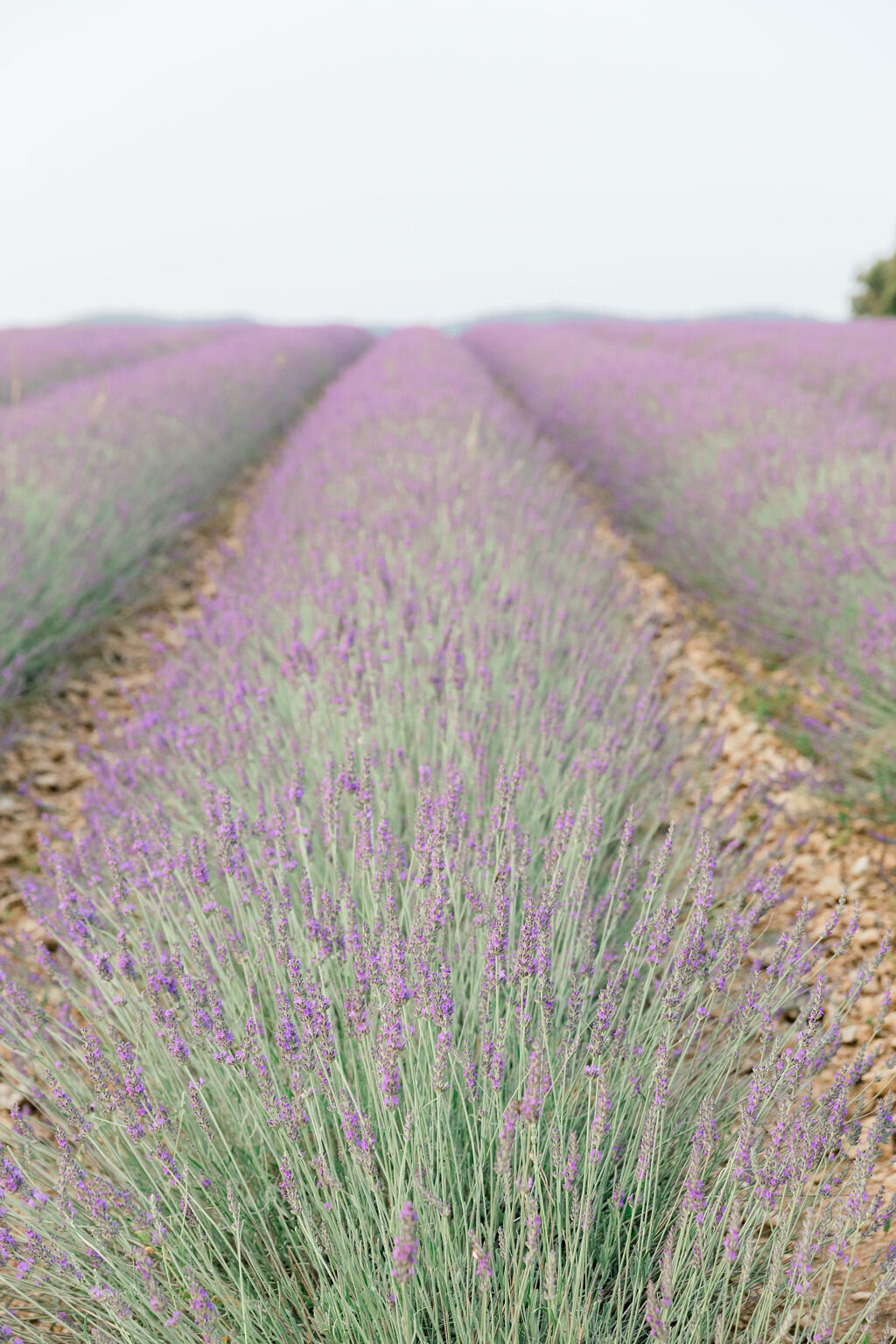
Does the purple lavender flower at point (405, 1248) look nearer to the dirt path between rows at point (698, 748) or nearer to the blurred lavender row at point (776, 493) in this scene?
the dirt path between rows at point (698, 748)

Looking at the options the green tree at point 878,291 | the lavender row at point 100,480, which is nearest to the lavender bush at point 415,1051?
the lavender row at point 100,480

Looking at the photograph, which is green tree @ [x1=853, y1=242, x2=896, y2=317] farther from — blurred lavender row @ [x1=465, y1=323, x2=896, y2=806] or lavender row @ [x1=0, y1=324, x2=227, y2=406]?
lavender row @ [x1=0, y1=324, x2=227, y2=406]

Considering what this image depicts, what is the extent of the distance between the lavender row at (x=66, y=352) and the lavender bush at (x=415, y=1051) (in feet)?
24.6

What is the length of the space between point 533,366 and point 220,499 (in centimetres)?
538

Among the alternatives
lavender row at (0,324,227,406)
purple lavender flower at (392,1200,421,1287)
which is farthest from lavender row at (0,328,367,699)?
purple lavender flower at (392,1200,421,1287)

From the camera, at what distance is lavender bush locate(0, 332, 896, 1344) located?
102cm

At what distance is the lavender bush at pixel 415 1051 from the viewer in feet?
3.35

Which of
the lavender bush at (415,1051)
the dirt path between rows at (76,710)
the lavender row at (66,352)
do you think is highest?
the lavender row at (66,352)

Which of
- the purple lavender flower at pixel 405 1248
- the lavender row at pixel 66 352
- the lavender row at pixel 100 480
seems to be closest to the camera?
the purple lavender flower at pixel 405 1248

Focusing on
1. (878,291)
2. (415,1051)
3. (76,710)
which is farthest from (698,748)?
(878,291)

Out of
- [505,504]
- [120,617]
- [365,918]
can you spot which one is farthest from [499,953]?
[120,617]

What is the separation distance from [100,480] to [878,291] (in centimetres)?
1967

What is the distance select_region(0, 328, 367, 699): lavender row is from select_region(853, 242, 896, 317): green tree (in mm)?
15383

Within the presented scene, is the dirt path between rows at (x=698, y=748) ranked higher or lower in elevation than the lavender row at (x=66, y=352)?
lower
